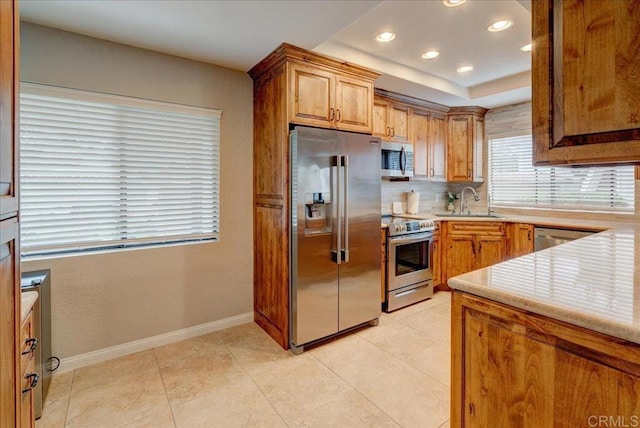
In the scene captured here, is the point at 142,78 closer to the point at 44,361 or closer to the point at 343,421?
the point at 44,361

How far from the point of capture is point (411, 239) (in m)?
3.40

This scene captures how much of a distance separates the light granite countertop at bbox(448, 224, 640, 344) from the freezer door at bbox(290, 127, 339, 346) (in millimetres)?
1478

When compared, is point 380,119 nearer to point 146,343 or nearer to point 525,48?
point 525,48

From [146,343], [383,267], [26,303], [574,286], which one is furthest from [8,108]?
[383,267]

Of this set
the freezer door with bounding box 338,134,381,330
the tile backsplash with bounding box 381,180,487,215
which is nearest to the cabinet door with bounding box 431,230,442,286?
the tile backsplash with bounding box 381,180,487,215

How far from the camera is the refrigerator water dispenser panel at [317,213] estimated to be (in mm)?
2574

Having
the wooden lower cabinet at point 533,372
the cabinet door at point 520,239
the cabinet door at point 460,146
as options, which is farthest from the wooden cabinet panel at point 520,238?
the wooden lower cabinet at point 533,372

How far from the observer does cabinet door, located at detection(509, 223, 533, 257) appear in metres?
3.47

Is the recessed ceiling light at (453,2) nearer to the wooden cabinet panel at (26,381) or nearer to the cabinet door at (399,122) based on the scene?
the cabinet door at (399,122)

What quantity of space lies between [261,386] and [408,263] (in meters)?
2.08

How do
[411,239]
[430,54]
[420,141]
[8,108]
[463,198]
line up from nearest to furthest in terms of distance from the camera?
1. [8,108]
2. [430,54]
3. [411,239]
4. [420,141]
5. [463,198]

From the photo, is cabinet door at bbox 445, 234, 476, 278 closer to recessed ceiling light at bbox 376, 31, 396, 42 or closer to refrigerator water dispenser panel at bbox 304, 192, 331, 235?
refrigerator water dispenser panel at bbox 304, 192, 331, 235

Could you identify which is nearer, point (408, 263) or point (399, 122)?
point (408, 263)

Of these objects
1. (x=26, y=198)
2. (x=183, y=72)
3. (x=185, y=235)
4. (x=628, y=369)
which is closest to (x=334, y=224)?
(x=185, y=235)
